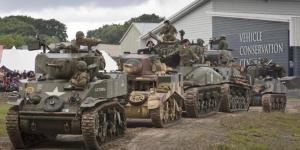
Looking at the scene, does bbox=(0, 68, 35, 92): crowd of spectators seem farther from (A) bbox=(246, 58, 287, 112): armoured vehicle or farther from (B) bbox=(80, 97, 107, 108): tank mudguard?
(B) bbox=(80, 97, 107, 108): tank mudguard

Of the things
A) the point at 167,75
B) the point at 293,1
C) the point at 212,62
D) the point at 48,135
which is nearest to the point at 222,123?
the point at 167,75

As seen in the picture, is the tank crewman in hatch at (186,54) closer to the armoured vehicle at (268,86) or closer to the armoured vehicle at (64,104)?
the armoured vehicle at (268,86)

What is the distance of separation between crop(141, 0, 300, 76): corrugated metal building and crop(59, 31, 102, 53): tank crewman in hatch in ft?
80.0

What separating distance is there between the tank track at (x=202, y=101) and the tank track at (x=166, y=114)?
1.33 metres

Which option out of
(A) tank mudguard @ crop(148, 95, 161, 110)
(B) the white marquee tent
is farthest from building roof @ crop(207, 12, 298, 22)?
(A) tank mudguard @ crop(148, 95, 161, 110)

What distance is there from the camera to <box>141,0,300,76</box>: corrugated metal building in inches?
1581

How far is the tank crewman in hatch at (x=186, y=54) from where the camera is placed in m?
24.2

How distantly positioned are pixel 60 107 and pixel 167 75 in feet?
21.6

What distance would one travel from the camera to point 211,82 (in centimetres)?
2481

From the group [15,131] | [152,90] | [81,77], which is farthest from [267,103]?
[15,131]

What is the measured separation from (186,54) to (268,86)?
5060 mm

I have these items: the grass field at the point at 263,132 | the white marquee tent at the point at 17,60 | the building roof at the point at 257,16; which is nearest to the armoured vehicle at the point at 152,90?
the grass field at the point at 263,132

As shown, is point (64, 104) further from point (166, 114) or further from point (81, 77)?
point (166, 114)

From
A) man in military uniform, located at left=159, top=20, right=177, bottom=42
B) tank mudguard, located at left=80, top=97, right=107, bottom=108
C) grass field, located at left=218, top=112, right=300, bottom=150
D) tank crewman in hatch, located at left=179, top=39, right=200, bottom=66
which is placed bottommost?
grass field, located at left=218, top=112, right=300, bottom=150
